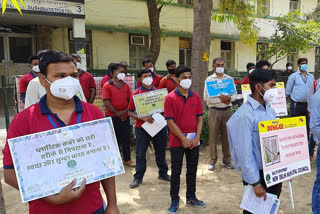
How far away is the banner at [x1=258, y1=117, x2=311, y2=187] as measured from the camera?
7.85 feet

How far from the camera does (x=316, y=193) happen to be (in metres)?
2.98

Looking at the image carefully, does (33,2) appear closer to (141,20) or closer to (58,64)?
(141,20)

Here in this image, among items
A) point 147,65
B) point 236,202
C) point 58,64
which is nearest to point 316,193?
point 236,202

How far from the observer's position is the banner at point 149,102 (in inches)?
178

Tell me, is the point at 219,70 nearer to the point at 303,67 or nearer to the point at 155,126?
the point at 155,126

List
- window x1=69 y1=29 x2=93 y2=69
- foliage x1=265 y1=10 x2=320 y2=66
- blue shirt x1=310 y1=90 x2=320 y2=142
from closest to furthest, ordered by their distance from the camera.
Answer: blue shirt x1=310 y1=90 x2=320 y2=142, foliage x1=265 y1=10 x2=320 y2=66, window x1=69 y1=29 x2=93 y2=69

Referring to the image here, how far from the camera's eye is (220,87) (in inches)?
195

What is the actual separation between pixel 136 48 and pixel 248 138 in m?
13.1

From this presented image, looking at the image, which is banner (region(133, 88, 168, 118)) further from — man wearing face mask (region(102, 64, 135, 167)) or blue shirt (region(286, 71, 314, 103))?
blue shirt (region(286, 71, 314, 103))

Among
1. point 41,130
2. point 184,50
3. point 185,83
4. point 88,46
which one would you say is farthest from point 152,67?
point 184,50

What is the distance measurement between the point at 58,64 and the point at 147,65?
463 centimetres

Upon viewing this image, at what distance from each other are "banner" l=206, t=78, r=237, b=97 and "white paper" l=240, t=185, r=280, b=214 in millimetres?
2653

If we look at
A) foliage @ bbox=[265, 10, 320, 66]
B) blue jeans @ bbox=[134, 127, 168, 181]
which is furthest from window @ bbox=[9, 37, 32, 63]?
foliage @ bbox=[265, 10, 320, 66]

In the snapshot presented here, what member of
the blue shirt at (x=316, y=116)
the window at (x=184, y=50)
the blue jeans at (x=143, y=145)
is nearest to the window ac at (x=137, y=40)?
the window at (x=184, y=50)
